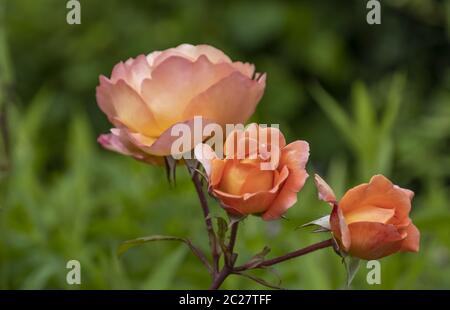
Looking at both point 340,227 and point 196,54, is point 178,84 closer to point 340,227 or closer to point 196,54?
point 196,54

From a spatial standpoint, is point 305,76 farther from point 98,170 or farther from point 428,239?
point 428,239

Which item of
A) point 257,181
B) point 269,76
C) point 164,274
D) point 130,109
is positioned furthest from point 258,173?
point 269,76

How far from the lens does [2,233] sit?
1.30 metres

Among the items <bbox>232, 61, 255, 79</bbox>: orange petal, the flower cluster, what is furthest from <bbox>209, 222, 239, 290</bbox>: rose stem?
<bbox>232, 61, 255, 79</bbox>: orange petal

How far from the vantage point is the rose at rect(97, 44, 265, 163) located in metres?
0.70

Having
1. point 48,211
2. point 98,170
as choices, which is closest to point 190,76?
point 48,211

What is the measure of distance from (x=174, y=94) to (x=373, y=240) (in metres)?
0.18

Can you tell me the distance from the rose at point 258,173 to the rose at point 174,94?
4cm

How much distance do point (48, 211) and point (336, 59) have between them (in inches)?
62.7

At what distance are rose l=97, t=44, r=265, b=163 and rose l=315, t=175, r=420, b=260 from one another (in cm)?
9

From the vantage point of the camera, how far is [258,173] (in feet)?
2.18

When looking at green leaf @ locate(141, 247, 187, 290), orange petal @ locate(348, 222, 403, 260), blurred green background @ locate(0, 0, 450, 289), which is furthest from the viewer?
blurred green background @ locate(0, 0, 450, 289)

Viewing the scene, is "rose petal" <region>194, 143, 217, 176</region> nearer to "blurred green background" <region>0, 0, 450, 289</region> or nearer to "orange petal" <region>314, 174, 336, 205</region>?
"orange petal" <region>314, 174, 336, 205</region>

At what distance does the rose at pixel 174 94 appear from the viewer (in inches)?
27.4
